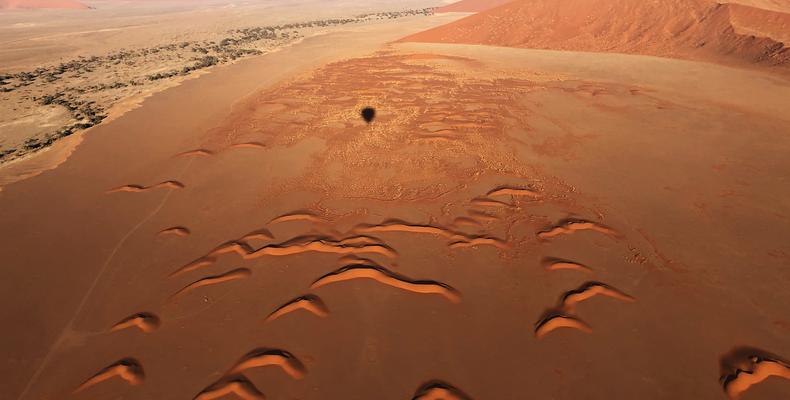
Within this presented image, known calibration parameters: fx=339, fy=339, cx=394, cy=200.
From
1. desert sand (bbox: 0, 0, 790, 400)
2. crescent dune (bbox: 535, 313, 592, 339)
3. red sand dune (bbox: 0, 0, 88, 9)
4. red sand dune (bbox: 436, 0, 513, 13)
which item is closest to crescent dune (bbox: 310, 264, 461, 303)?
desert sand (bbox: 0, 0, 790, 400)

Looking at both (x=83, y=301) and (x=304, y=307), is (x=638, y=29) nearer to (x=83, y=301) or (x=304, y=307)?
(x=304, y=307)

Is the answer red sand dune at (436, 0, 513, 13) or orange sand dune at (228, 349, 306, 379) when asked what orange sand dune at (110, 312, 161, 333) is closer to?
orange sand dune at (228, 349, 306, 379)

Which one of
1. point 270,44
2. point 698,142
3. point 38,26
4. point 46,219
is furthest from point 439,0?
point 46,219

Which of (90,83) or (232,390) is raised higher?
(90,83)

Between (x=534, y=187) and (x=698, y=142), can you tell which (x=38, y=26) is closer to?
(x=534, y=187)

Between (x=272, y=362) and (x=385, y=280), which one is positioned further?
(x=385, y=280)

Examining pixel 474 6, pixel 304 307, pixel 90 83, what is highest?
pixel 474 6

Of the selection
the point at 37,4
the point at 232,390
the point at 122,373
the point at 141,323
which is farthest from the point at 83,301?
the point at 37,4
